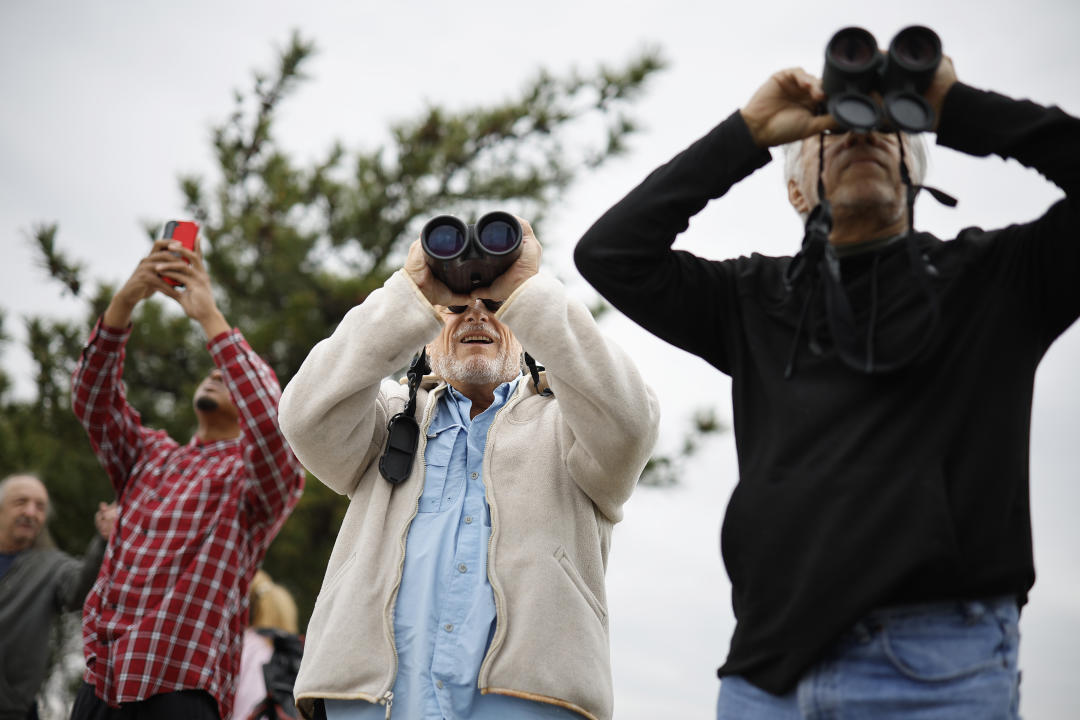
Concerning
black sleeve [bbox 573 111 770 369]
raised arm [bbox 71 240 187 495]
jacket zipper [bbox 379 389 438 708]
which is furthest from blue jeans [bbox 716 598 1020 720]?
raised arm [bbox 71 240 187 495]

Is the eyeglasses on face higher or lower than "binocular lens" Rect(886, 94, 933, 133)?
lower

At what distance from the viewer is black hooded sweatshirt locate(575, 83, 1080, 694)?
157cm

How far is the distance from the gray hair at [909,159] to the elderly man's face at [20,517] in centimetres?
360

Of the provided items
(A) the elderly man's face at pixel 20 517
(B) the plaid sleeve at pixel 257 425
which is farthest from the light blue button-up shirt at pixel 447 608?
(A) the elderly man's face at pixel 20 517

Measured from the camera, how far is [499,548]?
7.54 feet

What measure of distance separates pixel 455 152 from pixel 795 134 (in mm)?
5788

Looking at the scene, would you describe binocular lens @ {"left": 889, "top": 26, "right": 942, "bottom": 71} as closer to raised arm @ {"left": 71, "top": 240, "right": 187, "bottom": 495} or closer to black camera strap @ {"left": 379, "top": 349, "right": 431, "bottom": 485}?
black camera strap @ {"left": 379, "top": 349, "right": 431, "bottom": 485}

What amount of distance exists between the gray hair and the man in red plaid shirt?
1897 mm

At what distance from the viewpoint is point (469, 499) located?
2.40 m

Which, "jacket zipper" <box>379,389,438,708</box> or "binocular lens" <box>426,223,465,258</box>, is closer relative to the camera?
"jacket zipper" <box>379,389,438,708</box>

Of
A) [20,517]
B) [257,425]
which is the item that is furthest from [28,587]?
[257,425]

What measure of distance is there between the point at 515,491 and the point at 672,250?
2.19ft

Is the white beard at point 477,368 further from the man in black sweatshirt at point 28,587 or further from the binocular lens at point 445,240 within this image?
the man in black sweatshirt at point 28,587

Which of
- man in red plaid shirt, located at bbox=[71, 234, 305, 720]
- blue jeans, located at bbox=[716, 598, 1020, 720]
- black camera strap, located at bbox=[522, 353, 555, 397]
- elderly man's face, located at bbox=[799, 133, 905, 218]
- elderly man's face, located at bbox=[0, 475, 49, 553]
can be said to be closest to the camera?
blue jeans, located at bbox=[716, 598, 1020, 720]
